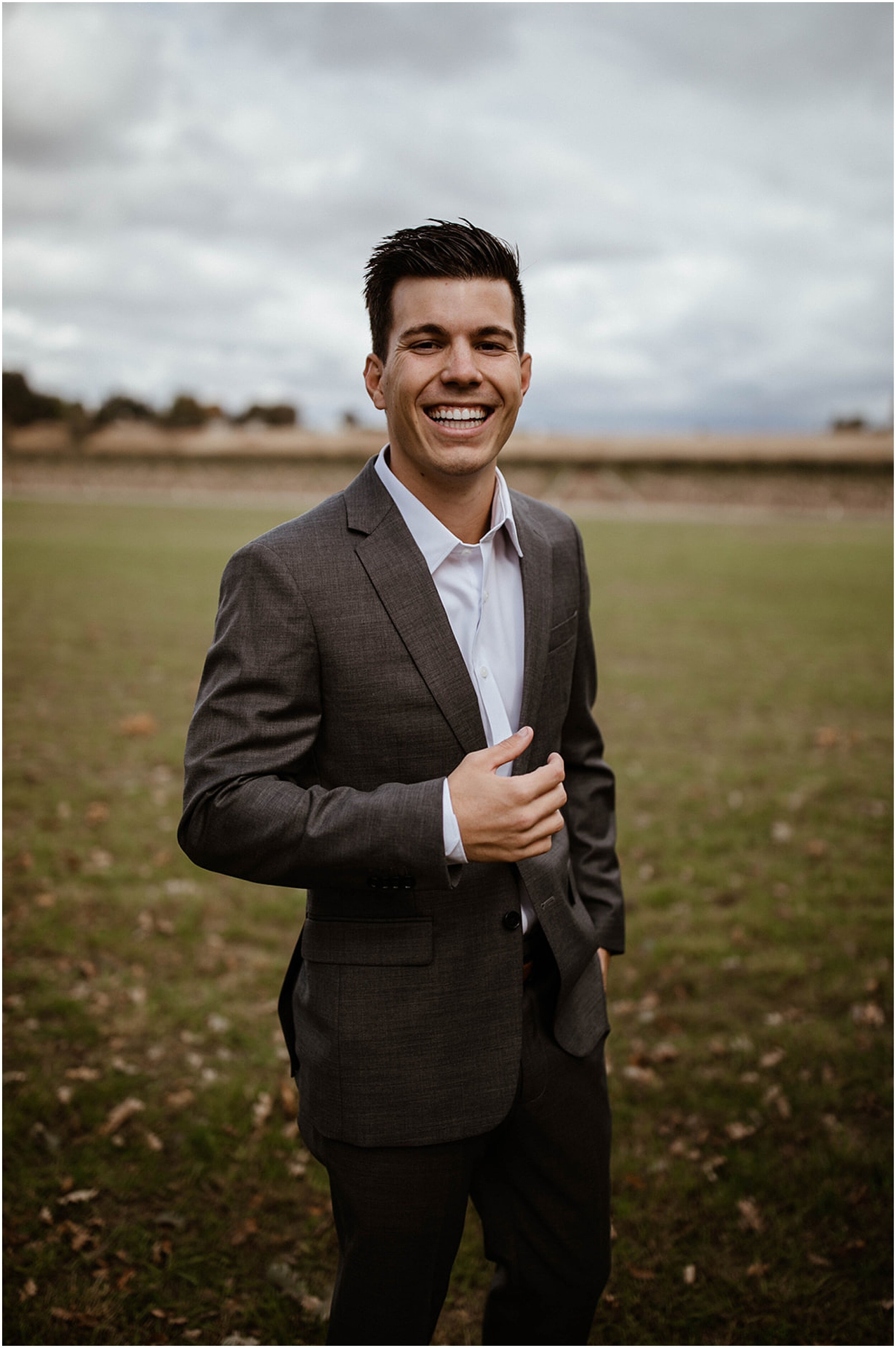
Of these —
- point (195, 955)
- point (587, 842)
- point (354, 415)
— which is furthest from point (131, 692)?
point (354, 415)

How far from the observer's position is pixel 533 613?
6.77 ft

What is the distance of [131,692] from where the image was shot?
33.2ft

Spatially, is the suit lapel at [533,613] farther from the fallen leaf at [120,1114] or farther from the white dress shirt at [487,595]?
the fallen leaf at [120,1114]

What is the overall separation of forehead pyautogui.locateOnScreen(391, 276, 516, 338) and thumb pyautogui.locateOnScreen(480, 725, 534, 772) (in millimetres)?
865

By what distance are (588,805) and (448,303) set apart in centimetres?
137

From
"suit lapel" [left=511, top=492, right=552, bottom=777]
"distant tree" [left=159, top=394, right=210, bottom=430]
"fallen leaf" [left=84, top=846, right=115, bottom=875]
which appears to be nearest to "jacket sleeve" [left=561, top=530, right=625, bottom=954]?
"suit lapel" [left=511, top=492, right=552, bottom=777]

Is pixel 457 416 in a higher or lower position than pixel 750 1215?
higher

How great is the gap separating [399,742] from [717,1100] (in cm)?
313

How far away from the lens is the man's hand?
1613 millimetres

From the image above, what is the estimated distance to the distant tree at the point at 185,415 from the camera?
7881 centimetres

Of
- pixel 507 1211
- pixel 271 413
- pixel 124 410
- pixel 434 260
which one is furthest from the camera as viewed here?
pixel 271 413

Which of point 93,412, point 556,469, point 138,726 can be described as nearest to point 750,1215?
point 138,726

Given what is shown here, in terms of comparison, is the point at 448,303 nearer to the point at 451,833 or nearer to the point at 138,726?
the point at 451,833

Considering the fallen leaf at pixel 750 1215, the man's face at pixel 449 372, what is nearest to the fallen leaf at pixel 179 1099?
the fallen leaf at pixel 750 1215
